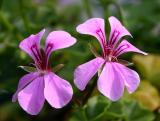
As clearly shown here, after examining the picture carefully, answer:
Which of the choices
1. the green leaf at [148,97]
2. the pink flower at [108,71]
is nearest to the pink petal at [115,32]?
the pink flower at [108,71]

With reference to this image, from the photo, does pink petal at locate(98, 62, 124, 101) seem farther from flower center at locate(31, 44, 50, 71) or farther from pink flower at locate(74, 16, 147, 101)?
flower center at locate(31, 44, 50, 71)

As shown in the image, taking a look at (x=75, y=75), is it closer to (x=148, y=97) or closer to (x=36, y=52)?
(x=36, y=52)

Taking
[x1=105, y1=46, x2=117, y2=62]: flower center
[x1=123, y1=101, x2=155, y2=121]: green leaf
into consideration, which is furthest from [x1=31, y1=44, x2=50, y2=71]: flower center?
[x1=123, y1=101, x2=155, y2=121]: green leaf

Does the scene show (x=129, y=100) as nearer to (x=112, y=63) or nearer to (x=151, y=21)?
(x=112, y=63)

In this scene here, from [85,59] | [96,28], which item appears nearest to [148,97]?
[85,59]

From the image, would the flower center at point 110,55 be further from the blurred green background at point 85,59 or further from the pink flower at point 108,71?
the blurred green background at point 85,59

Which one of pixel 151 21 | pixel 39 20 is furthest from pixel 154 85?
pixel 39 20
